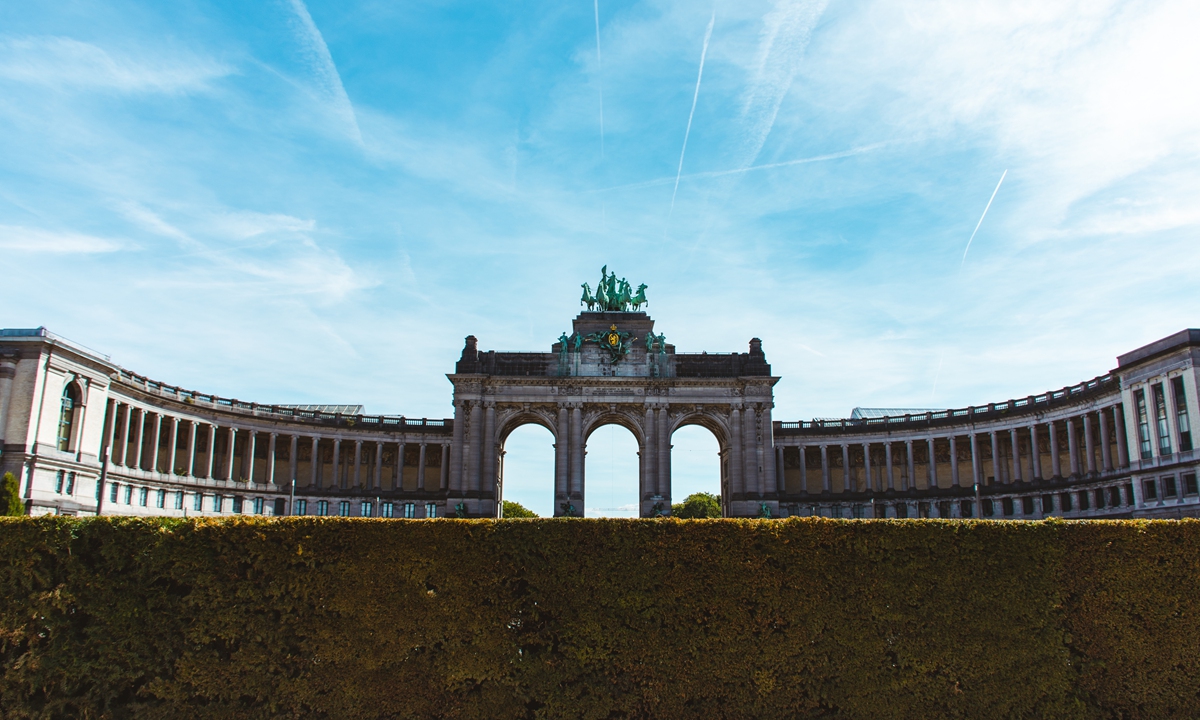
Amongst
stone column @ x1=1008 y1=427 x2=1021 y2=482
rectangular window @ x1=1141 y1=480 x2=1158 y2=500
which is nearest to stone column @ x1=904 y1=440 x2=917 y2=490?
stone column @ x1=1008 y1=427 x2=1021 y2=482

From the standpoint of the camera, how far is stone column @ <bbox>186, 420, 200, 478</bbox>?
3199 inches

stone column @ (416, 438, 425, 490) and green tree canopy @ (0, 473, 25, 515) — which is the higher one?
stone column @ (416, 438, 425, 490)

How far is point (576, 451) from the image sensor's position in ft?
299

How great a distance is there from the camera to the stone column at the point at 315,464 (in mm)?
93875

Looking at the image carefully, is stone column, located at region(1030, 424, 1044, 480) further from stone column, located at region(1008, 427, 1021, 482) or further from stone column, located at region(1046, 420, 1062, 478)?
stone column, located at region(1008, 427, 1021, 482)

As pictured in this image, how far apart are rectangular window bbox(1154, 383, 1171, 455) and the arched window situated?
87.3 m

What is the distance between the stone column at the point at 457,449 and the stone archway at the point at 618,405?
11cm

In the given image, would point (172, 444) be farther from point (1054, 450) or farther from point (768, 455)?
point (1054, 450)

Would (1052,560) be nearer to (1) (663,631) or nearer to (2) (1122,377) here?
(1) (663,631)

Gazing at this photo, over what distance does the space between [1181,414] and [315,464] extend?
84.5 meters

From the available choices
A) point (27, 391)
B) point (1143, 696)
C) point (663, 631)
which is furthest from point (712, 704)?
point (27, 391)

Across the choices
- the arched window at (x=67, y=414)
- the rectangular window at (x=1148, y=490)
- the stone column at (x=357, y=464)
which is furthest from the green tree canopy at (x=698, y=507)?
the arched window at (x=67, y=414)

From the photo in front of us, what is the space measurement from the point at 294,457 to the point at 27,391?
33726 mm

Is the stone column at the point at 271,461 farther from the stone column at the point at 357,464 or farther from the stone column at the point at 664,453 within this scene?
the stone column at the point at 664,453
